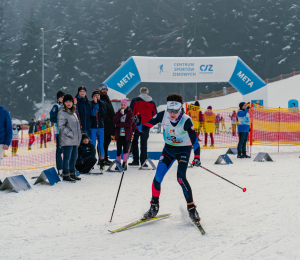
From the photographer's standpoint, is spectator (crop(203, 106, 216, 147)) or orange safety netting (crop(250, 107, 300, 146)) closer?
orange safety netting (crop(250, 107, 300, 146))

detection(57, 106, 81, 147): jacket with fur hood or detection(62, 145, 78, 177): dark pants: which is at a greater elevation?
detection(57, 106, 81, 147): jacket with fur hood

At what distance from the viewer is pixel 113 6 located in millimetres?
59625

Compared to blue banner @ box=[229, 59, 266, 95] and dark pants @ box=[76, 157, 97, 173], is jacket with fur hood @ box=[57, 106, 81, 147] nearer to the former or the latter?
dark pants @ box=[76, 157, 97, 173]

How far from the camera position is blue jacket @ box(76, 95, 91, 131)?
670 centimetres

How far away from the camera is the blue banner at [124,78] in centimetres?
1432

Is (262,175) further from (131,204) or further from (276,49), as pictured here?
(276,49)

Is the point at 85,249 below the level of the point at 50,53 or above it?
below

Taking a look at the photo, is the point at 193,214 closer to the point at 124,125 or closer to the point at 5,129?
the point at 5,129

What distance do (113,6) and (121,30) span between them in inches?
261

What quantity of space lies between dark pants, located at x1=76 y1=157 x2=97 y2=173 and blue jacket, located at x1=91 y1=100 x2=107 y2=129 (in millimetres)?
809

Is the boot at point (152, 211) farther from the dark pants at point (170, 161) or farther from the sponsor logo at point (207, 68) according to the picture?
the sponsor logo at point (207, 68)

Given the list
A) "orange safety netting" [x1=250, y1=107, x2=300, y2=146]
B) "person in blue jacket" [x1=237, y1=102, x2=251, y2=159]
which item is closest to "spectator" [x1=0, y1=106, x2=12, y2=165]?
"person in blue jacket" [x1=237, y1=102, x2=251, y2=159]

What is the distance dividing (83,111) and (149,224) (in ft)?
11.6

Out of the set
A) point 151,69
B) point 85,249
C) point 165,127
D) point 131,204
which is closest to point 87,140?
point 131,204
